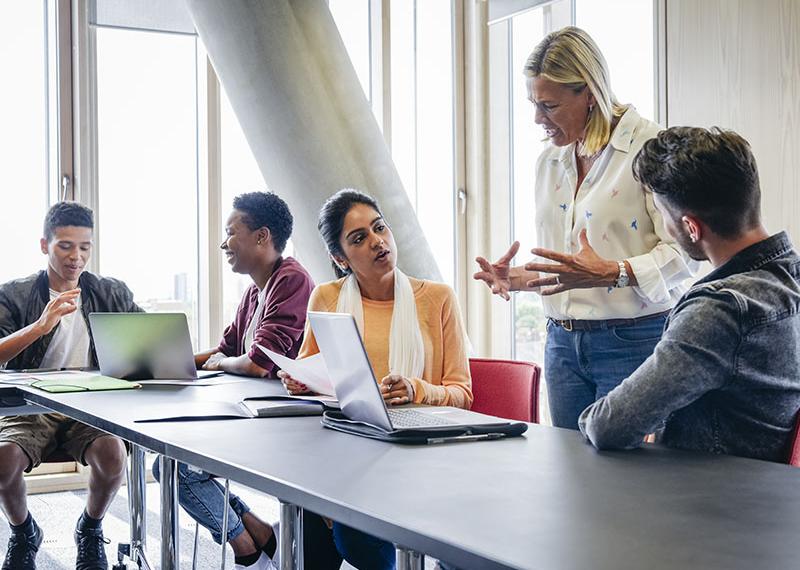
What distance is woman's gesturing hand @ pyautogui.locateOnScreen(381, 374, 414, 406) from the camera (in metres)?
2.00

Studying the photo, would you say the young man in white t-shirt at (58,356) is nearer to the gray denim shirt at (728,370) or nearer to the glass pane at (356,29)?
the gray denim shirt at (728,370)

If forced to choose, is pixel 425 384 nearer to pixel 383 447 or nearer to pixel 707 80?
pixel 383 447

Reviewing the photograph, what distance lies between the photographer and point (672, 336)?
1345 millimetres

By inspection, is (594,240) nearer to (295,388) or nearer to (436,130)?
(295,388)

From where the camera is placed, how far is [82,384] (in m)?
2.52

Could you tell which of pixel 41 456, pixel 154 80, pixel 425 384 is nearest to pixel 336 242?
pixel 425 384

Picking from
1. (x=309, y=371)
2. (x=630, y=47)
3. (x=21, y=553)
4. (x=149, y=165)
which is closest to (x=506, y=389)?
(x=309, y=371)

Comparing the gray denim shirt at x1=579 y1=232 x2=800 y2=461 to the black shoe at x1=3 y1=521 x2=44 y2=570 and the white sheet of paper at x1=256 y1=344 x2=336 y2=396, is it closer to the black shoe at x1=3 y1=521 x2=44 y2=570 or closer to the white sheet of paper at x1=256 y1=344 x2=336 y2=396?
the white sheet of paper at x1=256 y1=344 x2=336 y2=396

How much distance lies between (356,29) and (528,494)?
14.2 ft

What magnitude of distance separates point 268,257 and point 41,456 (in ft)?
3.25

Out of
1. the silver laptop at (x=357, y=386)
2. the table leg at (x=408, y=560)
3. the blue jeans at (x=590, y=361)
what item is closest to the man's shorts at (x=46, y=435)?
the silver laptop at (x=357, y=386)

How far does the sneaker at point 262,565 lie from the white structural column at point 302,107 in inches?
62.8

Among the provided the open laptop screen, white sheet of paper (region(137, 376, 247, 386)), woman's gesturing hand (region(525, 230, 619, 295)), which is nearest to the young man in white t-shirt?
white sheet of paper (region(137, 376, 247, 386))

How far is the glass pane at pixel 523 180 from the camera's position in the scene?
505 cm
